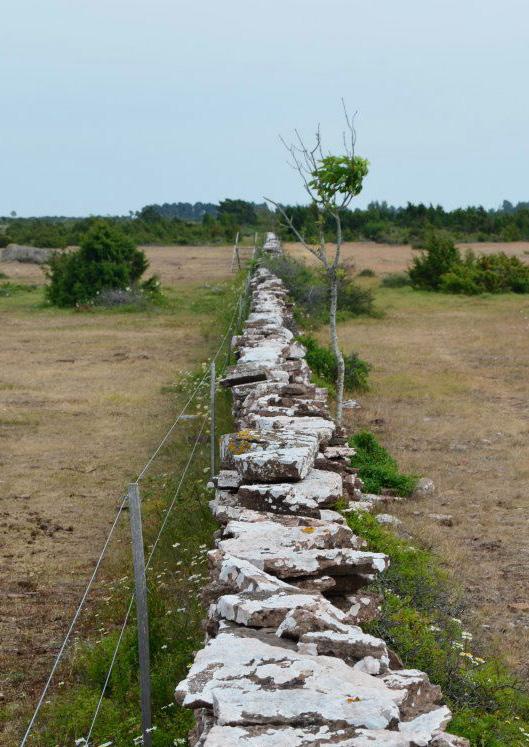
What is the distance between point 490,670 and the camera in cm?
514

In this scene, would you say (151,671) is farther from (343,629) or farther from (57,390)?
(57,390)

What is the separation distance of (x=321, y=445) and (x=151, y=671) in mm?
2705

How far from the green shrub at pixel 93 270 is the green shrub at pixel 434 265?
8.70 meters

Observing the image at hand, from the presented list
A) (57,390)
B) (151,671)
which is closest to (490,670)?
(151,671)

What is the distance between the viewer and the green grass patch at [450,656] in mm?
4457

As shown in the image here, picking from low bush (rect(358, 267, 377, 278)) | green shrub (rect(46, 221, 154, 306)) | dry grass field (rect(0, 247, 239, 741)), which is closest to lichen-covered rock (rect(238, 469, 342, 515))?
dry grass field (rect(0, 247, 239, 741))

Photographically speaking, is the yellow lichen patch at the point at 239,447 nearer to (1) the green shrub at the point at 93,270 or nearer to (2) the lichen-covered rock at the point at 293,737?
(2) the lichen-covered rock at the point at 293,737

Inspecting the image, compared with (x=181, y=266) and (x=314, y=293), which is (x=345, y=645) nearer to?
(x=314, y=293)

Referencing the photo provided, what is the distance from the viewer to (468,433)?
37.6ft

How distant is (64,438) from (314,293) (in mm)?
10918

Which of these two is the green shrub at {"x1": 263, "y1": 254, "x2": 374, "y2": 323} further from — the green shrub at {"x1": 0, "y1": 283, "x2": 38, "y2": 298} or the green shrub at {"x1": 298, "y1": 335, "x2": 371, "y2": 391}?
the green shrub at {"x1": 0, "y1": 283, "x2": 38, "y2": 298}

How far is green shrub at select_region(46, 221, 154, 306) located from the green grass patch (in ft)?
61.9

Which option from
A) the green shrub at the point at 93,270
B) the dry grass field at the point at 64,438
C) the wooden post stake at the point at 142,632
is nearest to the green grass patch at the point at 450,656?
the wooden post stake at the point at 142,632

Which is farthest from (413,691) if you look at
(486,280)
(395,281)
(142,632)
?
(395,281)
